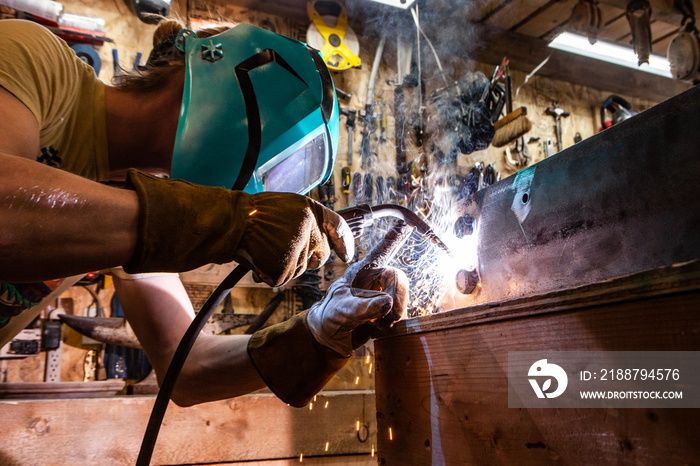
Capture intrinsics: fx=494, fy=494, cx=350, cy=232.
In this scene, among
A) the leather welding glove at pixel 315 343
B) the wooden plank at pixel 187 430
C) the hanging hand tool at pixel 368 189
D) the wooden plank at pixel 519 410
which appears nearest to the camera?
the wooden plank at pixel 519 410

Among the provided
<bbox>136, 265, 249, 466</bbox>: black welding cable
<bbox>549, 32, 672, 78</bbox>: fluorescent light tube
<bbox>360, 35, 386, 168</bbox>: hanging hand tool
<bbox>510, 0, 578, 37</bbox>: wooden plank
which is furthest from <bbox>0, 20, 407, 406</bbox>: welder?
<bbox>549, 32, 672, 78</bbox>: fluorescent light tube

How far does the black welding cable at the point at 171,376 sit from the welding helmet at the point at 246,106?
310 mm

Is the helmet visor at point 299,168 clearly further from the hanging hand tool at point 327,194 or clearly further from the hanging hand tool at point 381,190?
the hanging hand tool at point 381,190

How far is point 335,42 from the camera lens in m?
4.23

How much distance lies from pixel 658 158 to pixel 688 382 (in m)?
0.56

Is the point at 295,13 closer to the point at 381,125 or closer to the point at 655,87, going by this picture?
the point at 381,125

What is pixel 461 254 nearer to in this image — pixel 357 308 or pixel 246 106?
pixel 357 308

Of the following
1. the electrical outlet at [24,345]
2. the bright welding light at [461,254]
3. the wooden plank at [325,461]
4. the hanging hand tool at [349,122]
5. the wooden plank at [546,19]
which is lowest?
the wooden plank at [325,461]

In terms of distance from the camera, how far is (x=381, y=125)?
434 cm

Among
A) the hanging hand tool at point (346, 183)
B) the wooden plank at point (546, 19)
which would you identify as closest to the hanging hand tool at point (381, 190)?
the hanging hand tool at point (346, 183)

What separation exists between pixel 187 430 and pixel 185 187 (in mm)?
1658

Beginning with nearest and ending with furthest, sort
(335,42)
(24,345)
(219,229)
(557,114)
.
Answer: (219,229)
(24,345)
(335,42)
(557,114)

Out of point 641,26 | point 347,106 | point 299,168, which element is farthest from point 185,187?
point 641,26

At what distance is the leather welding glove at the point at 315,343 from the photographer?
1353 millimetres
